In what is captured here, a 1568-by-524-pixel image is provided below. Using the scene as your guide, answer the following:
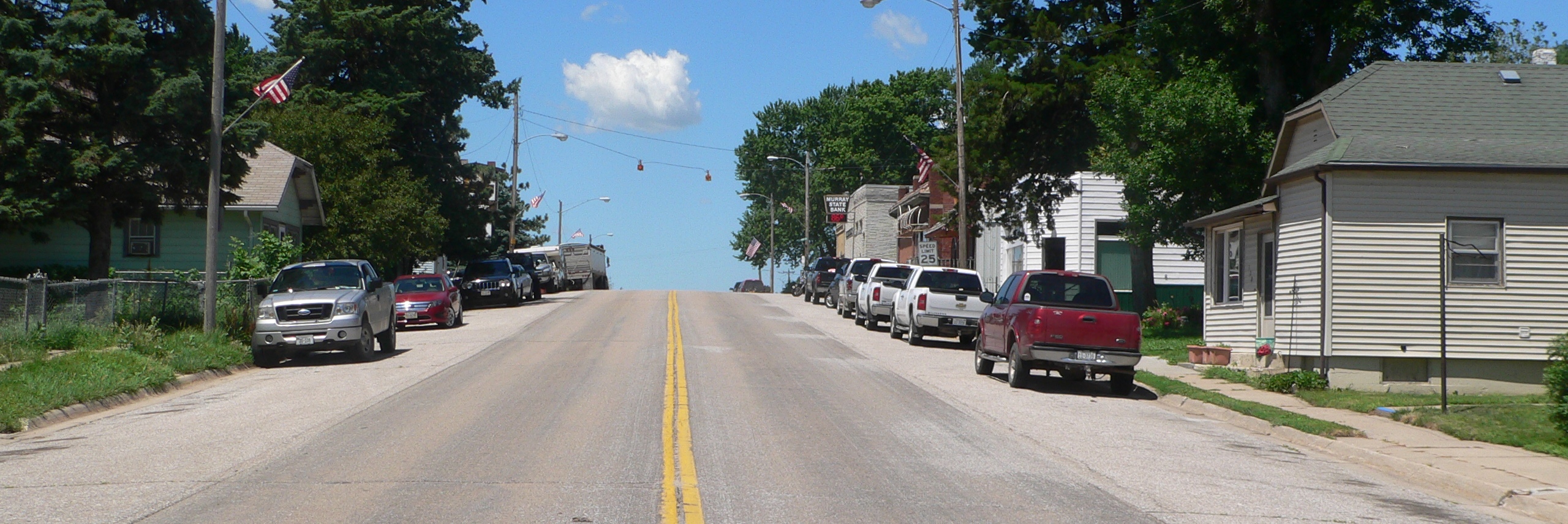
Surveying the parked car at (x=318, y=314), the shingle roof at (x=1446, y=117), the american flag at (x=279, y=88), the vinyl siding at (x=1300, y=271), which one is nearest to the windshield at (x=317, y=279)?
the parked car at (x=318, y=314)

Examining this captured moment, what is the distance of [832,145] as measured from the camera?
280 ft

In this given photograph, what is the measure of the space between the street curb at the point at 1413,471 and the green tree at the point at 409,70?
105 feet

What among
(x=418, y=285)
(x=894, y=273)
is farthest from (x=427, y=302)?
(x=894, y=273)

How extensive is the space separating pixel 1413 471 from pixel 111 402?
14400 millimetres

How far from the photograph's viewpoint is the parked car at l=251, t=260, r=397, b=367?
68.2 ft

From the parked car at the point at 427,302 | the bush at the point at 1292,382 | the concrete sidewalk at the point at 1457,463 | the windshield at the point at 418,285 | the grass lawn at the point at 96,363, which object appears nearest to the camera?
the concrete sidewalk at the point at 1457,463

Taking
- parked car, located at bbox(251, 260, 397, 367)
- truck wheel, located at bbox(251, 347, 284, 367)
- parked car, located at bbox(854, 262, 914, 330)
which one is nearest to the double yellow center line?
parked car, located at bbox(251, 260, 397, 367)

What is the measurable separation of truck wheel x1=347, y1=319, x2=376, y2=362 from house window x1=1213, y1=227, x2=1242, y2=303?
604 inches

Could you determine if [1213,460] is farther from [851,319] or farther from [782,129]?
[782,129]

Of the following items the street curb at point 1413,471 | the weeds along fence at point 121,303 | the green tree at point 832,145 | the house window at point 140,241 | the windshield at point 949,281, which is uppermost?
the green tree at point 832,145

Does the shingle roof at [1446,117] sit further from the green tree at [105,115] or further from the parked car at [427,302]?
the green tree at [105,115]

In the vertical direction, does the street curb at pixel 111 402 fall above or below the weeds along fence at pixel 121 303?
below

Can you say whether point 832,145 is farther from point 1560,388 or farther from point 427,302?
point 1560,388

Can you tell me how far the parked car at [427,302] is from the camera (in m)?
31.5
